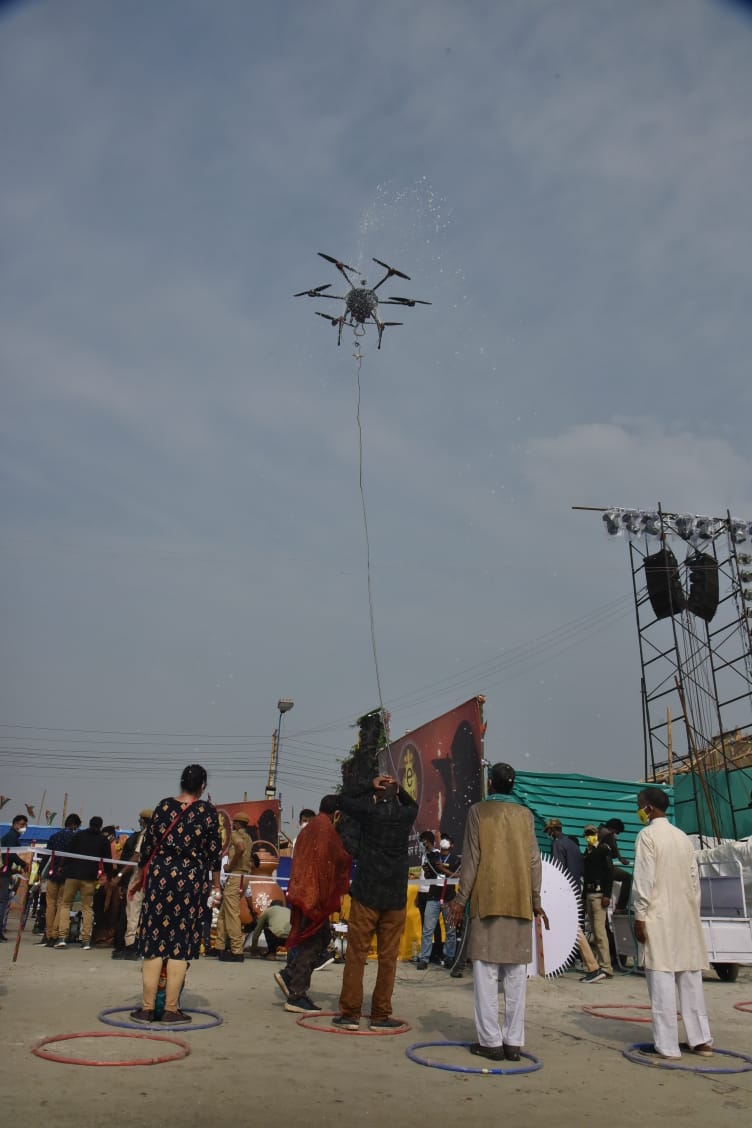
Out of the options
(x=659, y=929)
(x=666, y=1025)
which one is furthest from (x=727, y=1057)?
(x=659, y=929)

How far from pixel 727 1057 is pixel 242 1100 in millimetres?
3524

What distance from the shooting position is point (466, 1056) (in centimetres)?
557

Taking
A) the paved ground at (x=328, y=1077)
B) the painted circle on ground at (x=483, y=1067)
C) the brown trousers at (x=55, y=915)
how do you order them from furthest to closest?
the brown trousers at (x=55, y=915) → the painted circle on ground at (x=483, y=1067) → the paved ground at (x=328, y=1077)

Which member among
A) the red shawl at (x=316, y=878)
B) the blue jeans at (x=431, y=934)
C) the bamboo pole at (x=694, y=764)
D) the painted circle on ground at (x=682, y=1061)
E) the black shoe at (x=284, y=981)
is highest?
the bamboo pole at (x=694, y=764)

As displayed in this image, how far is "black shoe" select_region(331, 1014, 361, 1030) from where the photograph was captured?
638 cm

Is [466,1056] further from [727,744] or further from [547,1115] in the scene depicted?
[727,744]

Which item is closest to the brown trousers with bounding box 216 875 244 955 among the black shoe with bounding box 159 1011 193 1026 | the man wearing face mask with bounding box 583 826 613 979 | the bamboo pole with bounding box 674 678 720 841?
the man wearing face mask with bounding box 583 826 613 979

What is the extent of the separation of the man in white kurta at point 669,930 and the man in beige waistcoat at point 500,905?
0.79m

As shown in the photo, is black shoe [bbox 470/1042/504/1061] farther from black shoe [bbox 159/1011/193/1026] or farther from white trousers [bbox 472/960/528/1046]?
black shoe [bbox 159/1011/193/1026]

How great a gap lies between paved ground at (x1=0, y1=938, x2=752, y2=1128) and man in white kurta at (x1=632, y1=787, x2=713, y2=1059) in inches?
9.3

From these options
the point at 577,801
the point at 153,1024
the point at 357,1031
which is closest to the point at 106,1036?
the point at 153,1024

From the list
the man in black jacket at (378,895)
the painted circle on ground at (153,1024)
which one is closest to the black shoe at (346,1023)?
the man in black jacket at (378,895)

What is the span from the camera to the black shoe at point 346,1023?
251 inches

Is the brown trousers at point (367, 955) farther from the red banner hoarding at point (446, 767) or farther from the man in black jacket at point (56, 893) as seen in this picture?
the man in black jacket at point (56, 893)
